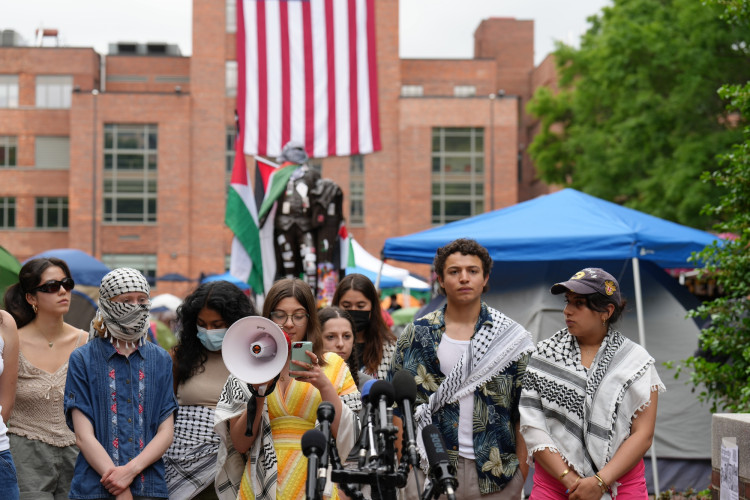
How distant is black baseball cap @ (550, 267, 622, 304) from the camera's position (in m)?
4.77

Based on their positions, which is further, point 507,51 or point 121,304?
point 507,51

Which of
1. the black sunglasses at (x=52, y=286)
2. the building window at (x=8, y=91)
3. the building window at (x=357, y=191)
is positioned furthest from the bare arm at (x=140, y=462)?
the building window at (x=8, y=91)

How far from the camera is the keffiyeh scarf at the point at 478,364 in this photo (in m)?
4.83

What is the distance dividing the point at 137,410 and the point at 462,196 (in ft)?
177

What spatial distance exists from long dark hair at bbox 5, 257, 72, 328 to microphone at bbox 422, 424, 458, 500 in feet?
10.0

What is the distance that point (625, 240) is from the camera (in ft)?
33.6

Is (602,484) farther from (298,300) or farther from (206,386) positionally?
(206,386)

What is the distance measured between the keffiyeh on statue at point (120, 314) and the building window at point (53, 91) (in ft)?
190

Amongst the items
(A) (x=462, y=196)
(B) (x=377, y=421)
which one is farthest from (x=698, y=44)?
(A) (x=462, y=196)

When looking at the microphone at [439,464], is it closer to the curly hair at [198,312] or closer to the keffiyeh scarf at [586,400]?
the keffiyeh scarf at [586,400]

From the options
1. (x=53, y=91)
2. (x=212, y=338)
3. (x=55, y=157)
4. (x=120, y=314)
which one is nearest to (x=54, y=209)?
(x=55, y=157)

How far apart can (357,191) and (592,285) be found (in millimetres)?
52666

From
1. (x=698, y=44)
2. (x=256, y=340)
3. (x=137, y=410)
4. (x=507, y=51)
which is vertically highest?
(x=507, y=51)

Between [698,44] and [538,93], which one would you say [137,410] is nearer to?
[698,44]
